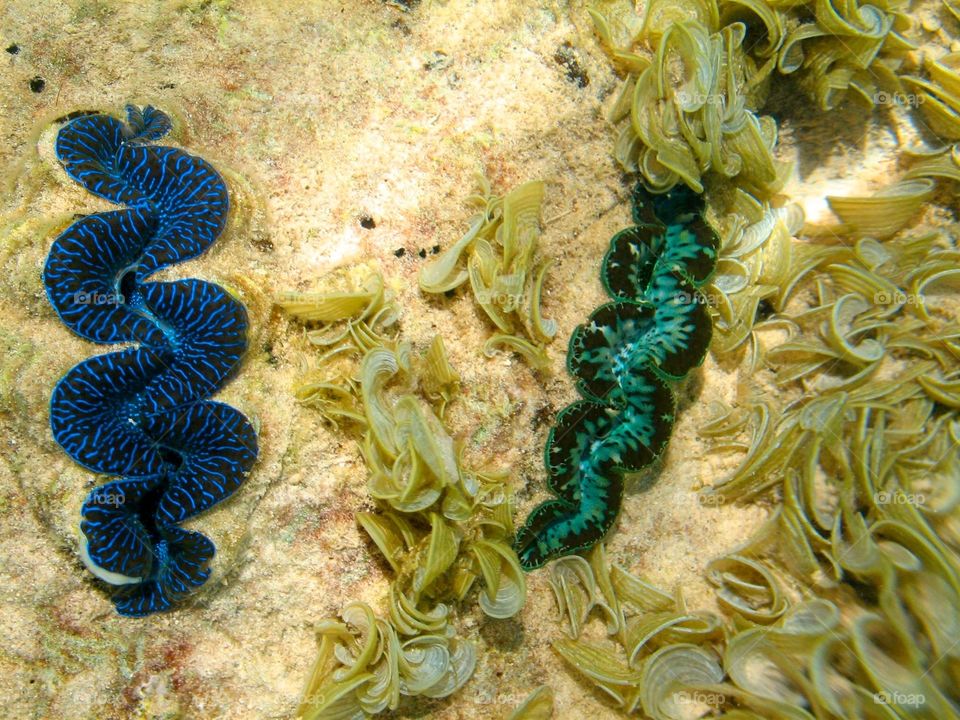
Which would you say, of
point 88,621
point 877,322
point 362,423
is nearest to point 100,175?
point 362,423

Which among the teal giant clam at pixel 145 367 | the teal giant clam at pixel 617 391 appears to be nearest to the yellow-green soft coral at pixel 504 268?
the teal giant clam at pixel 617 391

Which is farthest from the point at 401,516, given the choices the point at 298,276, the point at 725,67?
the point at 725,67

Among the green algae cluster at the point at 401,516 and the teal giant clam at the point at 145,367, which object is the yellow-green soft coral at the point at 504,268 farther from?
the teal giant clam at the point at 145,367

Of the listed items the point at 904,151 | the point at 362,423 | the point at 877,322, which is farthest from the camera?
the point at 904,151

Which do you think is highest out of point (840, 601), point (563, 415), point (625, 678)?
point (563, 415)

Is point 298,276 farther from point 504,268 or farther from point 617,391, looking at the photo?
point 617,391

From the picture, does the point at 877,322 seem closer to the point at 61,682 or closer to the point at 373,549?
the point at 373,549
